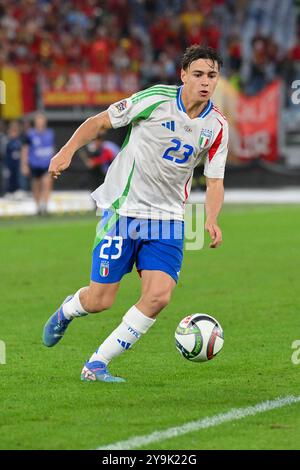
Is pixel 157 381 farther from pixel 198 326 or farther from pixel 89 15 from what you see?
pixel 89 15

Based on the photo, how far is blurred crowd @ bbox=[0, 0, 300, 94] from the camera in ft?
105

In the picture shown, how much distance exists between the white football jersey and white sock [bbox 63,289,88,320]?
72 centimetres

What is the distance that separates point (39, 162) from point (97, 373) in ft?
55.0

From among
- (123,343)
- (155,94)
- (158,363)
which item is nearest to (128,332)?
(123,343)

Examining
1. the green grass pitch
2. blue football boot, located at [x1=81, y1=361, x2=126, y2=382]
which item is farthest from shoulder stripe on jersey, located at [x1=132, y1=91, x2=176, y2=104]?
the green grass pitch

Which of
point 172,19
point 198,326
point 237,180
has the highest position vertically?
point 172,19

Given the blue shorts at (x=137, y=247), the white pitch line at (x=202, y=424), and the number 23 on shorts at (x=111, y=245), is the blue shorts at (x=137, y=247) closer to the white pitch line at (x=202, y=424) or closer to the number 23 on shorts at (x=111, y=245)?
the number 23 on shorts at (x=111, y=245)

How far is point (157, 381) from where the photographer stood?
314 inches

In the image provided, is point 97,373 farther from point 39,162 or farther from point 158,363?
point 39,162

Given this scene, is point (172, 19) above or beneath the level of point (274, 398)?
above

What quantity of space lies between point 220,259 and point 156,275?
29.7ft

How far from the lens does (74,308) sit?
26.4 feet

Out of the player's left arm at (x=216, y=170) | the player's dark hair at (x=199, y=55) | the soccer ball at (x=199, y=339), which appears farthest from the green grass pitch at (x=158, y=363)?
the player's dark hair at (x=199, y=55)
